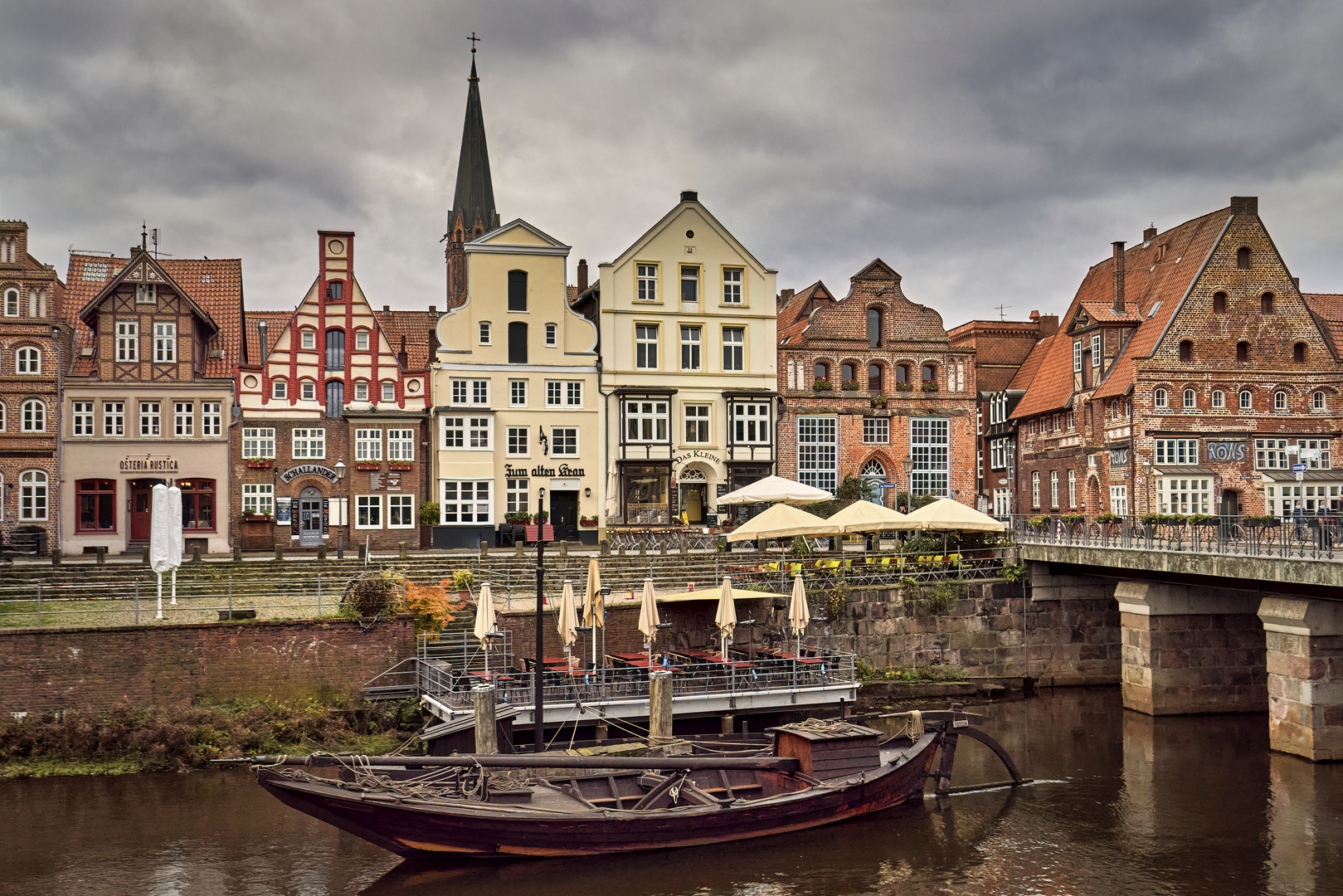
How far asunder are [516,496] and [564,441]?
9.14 feet

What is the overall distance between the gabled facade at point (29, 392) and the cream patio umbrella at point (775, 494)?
23.2m

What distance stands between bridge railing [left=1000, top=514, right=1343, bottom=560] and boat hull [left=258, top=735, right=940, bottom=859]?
11577 mm

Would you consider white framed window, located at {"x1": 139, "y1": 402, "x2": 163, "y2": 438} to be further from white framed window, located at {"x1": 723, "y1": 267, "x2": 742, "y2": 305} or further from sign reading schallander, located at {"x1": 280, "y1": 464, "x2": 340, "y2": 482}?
white framed window, located at {"x1": 723, "y1": 267, "x2": 742, "y2": 305}

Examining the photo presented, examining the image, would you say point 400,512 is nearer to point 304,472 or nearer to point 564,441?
point 304,472

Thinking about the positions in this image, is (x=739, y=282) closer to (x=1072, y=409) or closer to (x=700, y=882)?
(x=1072, y=409)

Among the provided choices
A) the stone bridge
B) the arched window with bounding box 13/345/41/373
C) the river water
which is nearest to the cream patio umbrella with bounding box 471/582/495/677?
the river water

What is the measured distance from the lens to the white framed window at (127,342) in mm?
43375

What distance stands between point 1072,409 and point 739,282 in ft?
47.0

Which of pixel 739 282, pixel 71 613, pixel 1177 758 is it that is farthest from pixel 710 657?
pixel 739 282

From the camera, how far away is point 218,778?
24266mm

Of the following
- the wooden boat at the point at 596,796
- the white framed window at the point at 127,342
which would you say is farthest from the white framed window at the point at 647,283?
the wooden boat at the point at 596,796

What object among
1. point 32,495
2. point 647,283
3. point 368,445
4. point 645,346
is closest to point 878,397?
point 645,346

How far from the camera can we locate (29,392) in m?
42.1

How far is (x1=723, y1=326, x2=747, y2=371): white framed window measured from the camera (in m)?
49.4
